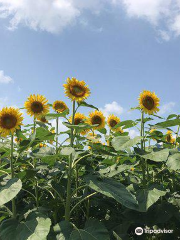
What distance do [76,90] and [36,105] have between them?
0.78 metres

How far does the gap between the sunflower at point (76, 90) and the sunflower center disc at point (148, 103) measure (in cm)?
74

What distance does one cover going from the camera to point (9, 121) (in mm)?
2898

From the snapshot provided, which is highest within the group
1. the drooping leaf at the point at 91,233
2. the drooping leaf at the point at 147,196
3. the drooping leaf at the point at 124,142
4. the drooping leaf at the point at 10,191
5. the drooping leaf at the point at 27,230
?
the drooping leaf at the point at 124,142

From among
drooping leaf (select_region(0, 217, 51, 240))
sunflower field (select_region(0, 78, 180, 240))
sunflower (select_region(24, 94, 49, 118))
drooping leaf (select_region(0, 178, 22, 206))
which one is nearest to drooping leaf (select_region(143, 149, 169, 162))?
sunflower field (select_region(0, 78, 180, 240))

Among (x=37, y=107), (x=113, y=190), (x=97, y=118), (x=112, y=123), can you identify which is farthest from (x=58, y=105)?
(x=113, y=190)

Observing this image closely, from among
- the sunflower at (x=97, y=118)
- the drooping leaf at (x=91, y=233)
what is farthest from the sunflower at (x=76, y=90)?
the sunflower at (x=97, y=118)

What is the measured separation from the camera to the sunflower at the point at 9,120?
9.42 ft

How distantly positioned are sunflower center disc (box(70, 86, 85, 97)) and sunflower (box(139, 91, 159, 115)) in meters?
0.75

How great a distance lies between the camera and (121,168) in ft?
8.09

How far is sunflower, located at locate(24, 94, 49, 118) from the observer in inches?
144

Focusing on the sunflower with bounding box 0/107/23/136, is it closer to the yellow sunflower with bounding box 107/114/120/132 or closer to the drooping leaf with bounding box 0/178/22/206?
the drooping leaf with bounding box 0/178/22/206

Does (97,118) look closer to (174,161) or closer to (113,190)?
(174,161)

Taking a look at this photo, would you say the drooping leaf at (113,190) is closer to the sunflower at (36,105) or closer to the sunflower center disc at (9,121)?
the sunflower center disc at (9,121)

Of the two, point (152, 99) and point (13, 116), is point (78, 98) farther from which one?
point (152, 99)
